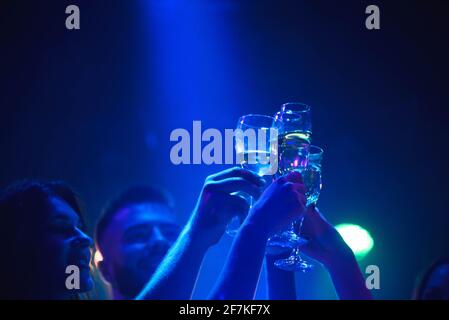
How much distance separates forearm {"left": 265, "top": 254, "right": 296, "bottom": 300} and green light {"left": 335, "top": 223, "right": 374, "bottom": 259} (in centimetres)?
114

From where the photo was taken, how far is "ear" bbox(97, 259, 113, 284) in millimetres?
2676

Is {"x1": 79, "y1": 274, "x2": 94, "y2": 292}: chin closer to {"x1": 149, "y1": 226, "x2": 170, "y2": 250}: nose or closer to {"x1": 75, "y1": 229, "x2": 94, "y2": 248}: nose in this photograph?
{"x1": 75, "y1": 229, "x2": 94, "y2": 248}: nose

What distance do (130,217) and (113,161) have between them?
328mm

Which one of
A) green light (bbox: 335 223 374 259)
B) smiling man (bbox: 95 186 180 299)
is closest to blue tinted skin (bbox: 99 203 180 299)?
smiling man (bbox: 95 186 180 299)

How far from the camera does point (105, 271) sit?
2.69 meters

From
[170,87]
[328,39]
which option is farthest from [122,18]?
[328,39]

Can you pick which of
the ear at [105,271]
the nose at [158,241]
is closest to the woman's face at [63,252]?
the ear at [105,271]

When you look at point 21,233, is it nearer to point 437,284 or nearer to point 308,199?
point 308,199

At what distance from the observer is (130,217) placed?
2.74 meters

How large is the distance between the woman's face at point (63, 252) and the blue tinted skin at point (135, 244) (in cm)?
21

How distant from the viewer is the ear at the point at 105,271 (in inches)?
105

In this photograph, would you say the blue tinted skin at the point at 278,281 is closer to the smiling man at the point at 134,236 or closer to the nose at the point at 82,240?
the smiling man at the point at 134,236

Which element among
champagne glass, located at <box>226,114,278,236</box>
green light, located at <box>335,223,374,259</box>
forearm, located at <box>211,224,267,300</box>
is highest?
champagne glass, located at <box>226,114,278,236</box>

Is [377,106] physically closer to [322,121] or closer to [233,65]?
[322,121]
